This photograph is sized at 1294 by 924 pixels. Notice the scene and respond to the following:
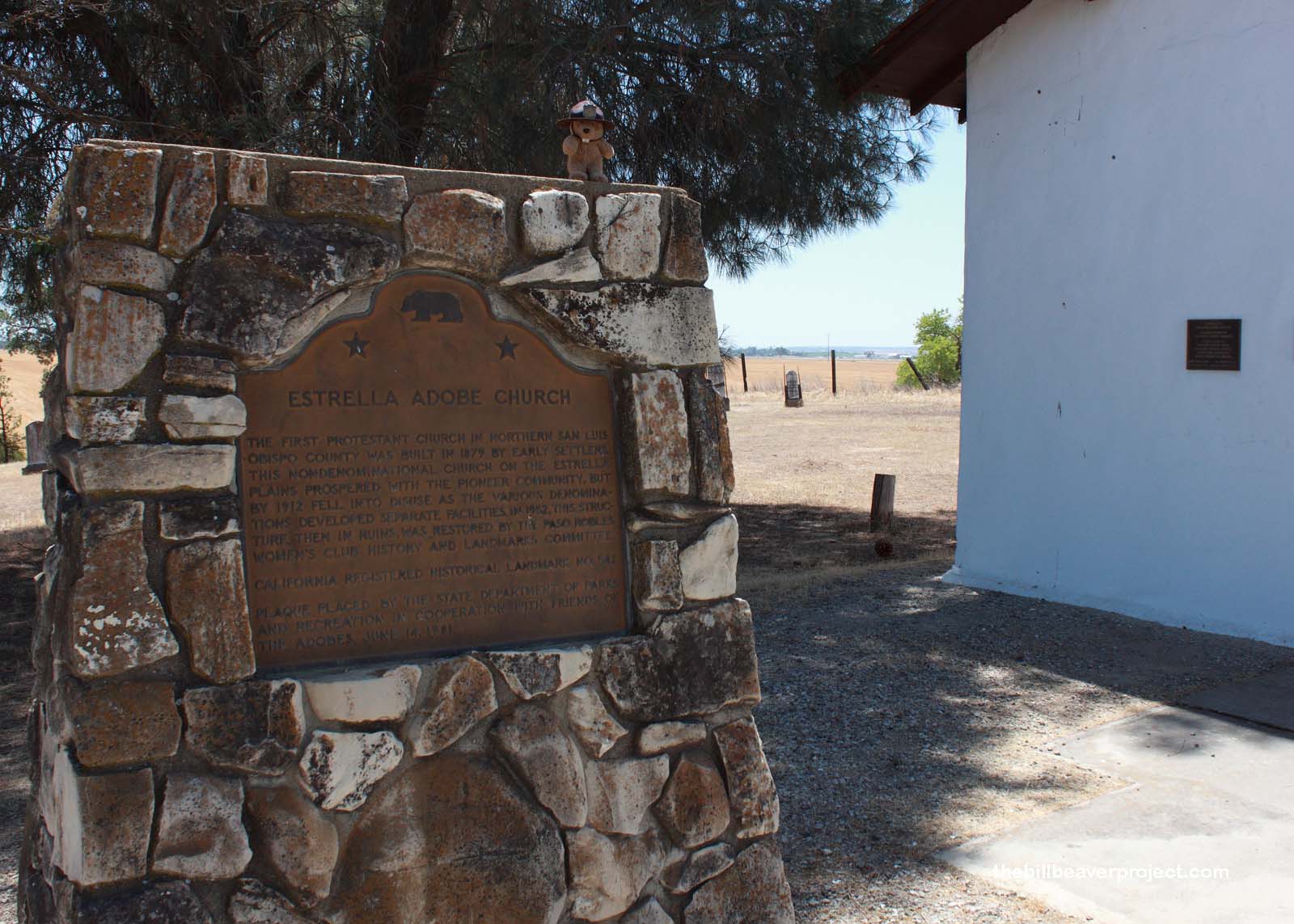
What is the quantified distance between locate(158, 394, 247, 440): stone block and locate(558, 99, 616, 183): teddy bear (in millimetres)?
1141

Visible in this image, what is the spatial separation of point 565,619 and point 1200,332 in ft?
15.2

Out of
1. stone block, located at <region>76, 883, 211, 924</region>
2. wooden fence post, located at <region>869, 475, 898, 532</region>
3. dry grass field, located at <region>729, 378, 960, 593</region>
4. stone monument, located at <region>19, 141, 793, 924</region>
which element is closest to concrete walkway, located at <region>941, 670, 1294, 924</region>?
stone monument, located at <region>19, 141, 793, 924</region>

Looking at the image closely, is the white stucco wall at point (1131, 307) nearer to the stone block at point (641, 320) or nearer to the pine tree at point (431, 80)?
the pine tree at point (431, 80)

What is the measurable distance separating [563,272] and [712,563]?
864 mm

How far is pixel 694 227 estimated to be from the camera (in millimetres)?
2969

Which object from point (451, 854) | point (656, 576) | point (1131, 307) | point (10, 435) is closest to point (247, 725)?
point (451, 854)

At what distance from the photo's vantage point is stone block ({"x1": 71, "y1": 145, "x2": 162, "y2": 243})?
2.28 meters

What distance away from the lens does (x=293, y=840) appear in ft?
7.86

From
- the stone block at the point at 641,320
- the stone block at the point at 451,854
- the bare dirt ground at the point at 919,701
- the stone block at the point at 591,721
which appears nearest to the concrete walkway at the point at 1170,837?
the bare dirt ground at the point at 919,701

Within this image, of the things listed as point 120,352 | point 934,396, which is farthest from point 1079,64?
point 934,396

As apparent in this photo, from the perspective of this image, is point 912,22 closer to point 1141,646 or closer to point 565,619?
point 1141,646

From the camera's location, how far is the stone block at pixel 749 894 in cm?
285

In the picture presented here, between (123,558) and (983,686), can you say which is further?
(983,686)

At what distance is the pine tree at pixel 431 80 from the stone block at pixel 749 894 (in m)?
4.55
